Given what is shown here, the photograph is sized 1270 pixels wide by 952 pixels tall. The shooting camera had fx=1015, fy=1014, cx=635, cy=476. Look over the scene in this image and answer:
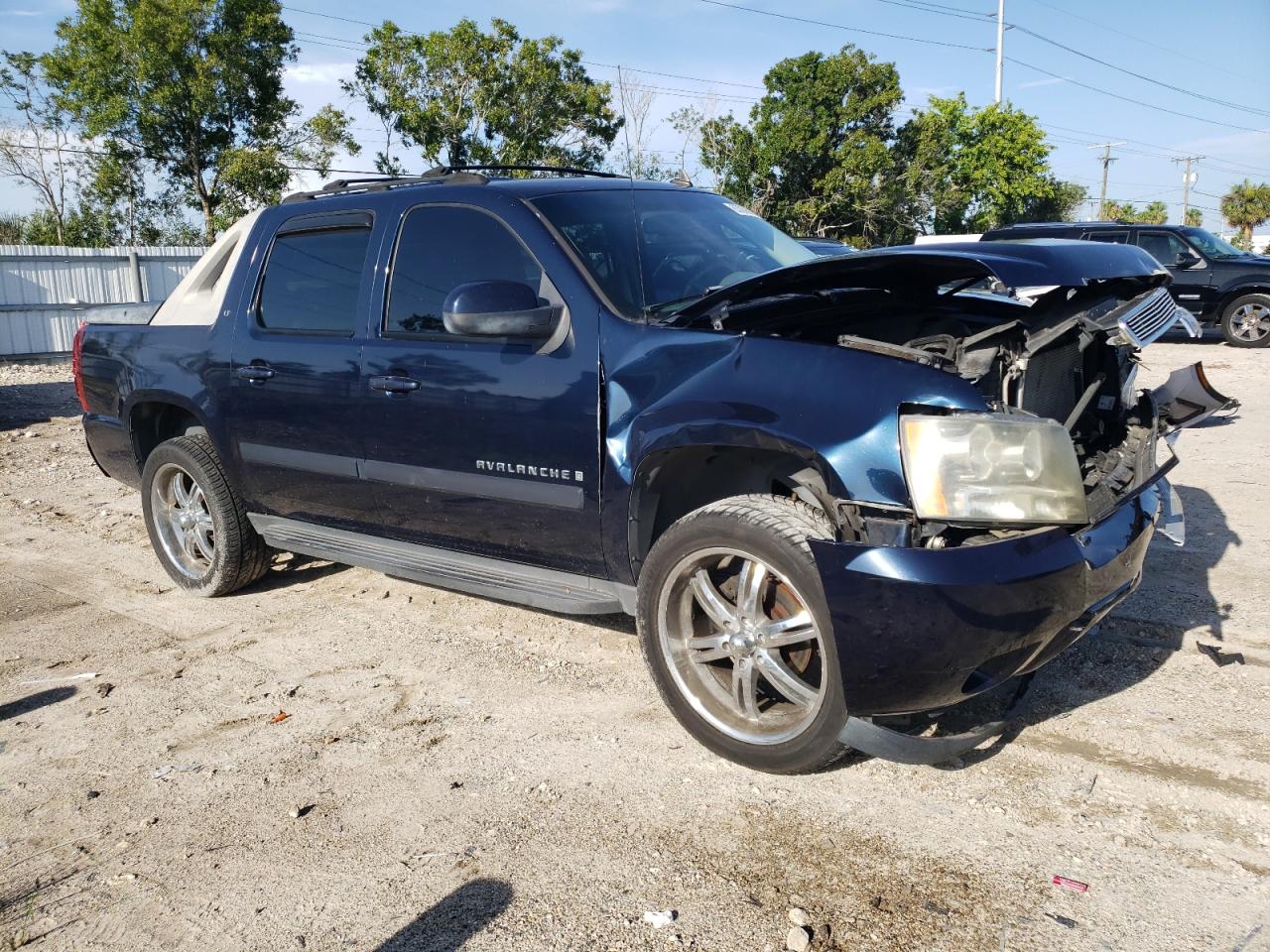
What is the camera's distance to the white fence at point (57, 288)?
1916 centimetres

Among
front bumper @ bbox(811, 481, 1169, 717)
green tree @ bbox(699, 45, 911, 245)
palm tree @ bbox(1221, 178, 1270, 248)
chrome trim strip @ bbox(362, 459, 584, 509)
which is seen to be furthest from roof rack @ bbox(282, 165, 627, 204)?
palm tree @ bbox(1221, 178, 1270, 248)

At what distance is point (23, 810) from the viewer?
125 inches

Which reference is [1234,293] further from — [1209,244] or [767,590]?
[767,590]

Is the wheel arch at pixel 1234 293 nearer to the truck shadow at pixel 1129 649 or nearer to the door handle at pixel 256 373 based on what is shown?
the truck shadow at pixel 1129 649

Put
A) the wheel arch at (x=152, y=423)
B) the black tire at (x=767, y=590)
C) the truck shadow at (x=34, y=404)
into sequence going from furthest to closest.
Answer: the truck shadow at (x=34, y=404), the wheel arch at (x=152, y=423), the black tire at (x=767, y=590)

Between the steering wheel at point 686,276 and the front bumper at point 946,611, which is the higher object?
the steering wheel at point 686,276

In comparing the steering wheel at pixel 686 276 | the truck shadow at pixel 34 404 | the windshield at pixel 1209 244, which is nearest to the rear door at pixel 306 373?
the steering wheel at pixel 686 276

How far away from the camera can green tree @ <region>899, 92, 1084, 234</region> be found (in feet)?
118

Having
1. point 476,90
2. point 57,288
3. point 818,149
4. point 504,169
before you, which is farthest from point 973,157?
point 504,169

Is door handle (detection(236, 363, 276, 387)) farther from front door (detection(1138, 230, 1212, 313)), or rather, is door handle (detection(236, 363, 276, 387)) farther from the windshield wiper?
front door (detection(1138, 230, 1212, 313))

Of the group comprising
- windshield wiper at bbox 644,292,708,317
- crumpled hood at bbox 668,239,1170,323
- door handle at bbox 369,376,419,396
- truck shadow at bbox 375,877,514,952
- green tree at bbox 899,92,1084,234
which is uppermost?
green tree at bbox 899,92,1084,234

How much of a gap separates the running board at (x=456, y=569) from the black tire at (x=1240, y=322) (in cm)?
1431

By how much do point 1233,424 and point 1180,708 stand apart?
19.9 ft

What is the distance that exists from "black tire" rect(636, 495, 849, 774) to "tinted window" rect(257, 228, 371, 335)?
1.93 metres
